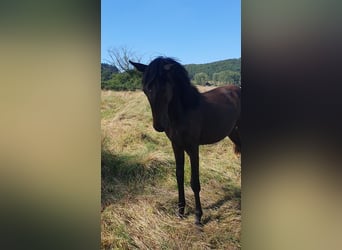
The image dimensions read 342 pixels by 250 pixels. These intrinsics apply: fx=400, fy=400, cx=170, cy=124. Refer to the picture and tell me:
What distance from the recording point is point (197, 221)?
2.09m

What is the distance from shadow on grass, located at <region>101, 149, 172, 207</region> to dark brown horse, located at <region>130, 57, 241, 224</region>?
12 cm

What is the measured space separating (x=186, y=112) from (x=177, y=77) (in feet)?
0.63

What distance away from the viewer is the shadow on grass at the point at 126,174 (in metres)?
2.12

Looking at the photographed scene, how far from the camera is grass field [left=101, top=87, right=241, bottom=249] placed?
2.09m

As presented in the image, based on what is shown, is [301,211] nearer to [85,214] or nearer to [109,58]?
[85,214]

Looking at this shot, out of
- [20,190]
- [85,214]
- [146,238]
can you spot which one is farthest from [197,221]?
[20,190]

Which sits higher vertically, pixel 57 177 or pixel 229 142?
pixel 229 142

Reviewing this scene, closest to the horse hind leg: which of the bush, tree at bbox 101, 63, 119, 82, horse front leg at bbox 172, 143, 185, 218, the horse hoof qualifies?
horse front leg at bbox 172, 143, 185, 218


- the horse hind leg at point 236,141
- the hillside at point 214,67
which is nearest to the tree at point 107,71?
the hillside at point 214,67

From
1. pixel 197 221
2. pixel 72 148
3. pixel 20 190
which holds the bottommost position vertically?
pixel 197 221

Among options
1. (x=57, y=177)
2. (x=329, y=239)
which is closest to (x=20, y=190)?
(x=57, y=177)

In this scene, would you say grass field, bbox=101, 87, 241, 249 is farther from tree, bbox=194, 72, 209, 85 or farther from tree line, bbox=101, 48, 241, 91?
tree, bbox=194, 72, 209, 85

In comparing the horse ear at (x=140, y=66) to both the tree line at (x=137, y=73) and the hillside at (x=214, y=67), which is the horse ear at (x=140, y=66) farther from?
the hillside at (x=214, y=67)

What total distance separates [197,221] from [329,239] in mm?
685
